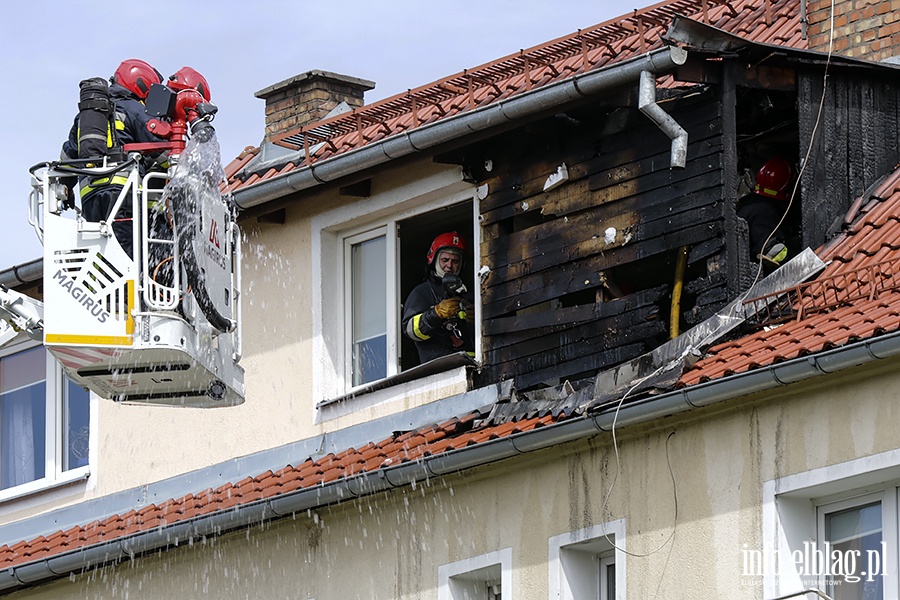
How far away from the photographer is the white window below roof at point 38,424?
1903 cm

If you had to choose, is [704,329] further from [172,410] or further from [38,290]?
[38,290]

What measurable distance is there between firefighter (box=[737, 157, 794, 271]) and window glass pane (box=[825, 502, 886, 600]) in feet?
7.62

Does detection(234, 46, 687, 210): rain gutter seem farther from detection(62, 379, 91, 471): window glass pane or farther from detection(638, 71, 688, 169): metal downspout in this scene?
detection(62, 379, 91, 471): window glass pane

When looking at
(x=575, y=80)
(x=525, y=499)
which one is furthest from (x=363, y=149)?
(x=525, y=499)

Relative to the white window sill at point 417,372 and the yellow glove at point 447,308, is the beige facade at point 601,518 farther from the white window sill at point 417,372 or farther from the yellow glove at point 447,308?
the yellow glove at point 447,308

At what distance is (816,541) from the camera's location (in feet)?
43.2

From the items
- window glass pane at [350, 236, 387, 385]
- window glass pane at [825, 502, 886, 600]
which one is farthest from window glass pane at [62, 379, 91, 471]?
window glass pane at [825, 502, 886, 600]

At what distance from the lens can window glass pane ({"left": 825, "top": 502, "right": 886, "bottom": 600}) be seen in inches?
504

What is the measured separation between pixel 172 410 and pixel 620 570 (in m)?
5.28

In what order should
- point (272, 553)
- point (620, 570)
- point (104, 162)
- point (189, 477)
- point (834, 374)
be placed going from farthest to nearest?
point (189, 477)
point (272, 553)
point (104, 162)
point (620, 570)
point (834, 374)

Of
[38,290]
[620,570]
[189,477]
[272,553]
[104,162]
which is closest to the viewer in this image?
[620,570]

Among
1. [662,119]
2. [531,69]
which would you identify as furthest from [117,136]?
[531,69]

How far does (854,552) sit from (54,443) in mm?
7999

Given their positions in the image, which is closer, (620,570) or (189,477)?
(620,570)
